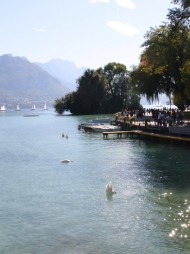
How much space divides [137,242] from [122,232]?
1.18 metres

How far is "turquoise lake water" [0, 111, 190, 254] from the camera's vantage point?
49.2 ft

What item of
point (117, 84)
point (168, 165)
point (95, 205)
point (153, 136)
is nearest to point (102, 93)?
point (117, 84)

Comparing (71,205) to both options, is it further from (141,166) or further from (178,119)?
(178,119)

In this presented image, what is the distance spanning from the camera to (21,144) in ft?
168

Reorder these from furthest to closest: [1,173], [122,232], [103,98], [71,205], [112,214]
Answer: [103,98] < [1,173] < [71,205] < [112,214] < [122,232]

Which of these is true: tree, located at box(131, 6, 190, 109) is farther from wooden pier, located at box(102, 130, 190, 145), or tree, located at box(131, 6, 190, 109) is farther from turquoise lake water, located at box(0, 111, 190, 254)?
turquoise lake water, located at box(0, 111, 190, 254)

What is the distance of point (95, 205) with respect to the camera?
20203 millimetres

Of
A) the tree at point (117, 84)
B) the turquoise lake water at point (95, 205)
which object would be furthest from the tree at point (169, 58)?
→ the tree at point (117, 84)

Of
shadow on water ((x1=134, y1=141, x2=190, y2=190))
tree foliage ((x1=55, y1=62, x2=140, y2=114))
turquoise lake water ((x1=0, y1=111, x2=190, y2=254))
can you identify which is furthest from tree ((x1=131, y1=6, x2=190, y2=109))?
tree foliage ((x1=55, y1=62, x2=140, y2=114))

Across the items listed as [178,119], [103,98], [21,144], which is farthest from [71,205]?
[103,98]

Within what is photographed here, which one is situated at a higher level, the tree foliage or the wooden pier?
the tree foliage

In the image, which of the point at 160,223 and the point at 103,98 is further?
the point at 103,98

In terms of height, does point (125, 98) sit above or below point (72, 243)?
above

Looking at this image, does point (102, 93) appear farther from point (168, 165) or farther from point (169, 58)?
point (168, 165)
